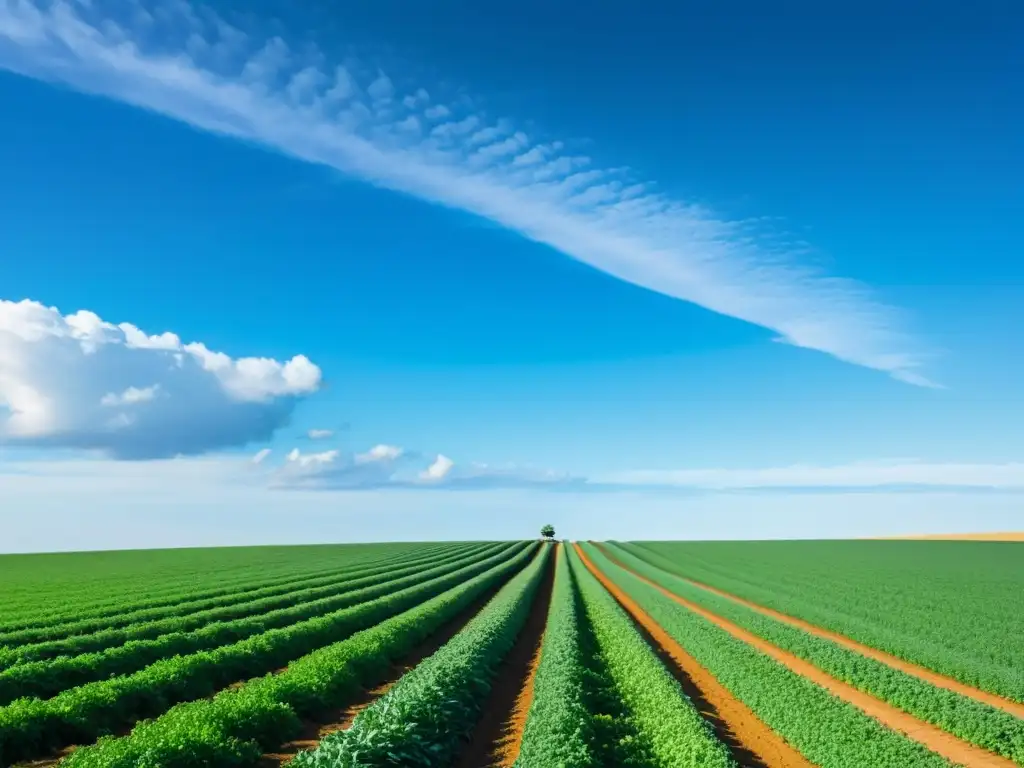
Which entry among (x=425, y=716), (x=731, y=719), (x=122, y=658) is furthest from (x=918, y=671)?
(x=122, y=658)

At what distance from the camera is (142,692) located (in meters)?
16.9

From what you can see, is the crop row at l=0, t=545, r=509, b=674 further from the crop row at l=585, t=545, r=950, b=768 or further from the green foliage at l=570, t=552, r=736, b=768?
the crop row at l=585, t=545, r=950, b=768

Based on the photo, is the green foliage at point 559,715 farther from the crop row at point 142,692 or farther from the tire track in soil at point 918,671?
the tire track in soil at point 918,671

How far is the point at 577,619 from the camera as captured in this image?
1192 inches

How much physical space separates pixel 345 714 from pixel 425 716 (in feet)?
14.7

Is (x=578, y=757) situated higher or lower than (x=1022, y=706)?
higher

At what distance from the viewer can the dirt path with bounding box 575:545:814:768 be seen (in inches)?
572

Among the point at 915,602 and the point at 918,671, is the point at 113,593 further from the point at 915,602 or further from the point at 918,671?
the point at 915,602

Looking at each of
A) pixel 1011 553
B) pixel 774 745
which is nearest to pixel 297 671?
pixel 774 745

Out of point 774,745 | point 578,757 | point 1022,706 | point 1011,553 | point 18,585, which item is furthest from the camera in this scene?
point 1011,553

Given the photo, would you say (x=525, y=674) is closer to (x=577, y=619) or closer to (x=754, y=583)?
(x=577, y=619)

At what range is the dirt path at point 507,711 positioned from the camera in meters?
14.6

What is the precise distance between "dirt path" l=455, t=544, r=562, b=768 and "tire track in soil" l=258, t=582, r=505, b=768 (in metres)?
2.82

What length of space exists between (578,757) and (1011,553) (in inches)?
4054
